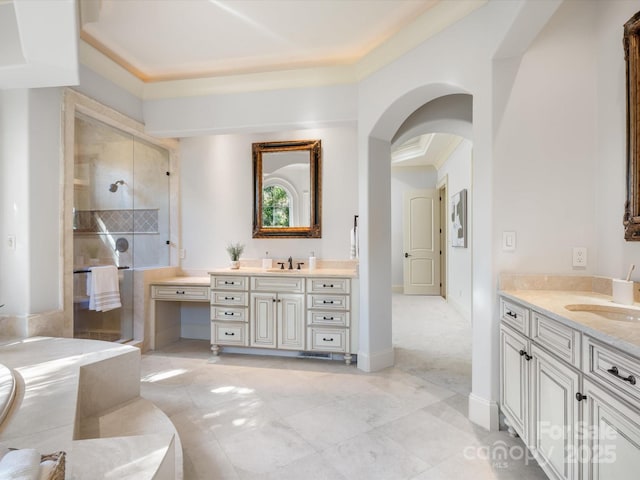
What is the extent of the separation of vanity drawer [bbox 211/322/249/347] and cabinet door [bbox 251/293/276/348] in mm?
90

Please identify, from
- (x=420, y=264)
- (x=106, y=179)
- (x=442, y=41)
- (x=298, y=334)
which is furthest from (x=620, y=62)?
(x=420, y=264)

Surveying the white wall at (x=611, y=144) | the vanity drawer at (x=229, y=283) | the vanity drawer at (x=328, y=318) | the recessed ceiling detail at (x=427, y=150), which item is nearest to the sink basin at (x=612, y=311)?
the white wall at (x=611, y=144)

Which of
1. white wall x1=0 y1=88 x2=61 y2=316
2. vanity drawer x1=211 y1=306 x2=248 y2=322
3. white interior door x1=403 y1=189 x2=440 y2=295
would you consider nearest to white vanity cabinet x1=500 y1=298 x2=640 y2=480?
vanity drawer x1=211 y1=306 x2=248 y2=322

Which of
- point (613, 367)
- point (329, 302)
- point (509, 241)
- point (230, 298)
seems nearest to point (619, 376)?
point (613, 367)

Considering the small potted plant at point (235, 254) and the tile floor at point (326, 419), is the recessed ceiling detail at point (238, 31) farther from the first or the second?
the tile floor at point (326, 419)

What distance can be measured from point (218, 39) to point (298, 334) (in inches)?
109

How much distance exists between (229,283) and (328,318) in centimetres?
110

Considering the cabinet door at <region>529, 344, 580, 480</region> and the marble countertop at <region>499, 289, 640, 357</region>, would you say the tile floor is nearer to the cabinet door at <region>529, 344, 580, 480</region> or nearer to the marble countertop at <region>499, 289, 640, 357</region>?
the cabinet door at <region>529, 344, 580, 480</region>

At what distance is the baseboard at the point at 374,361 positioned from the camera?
3059 millimetres

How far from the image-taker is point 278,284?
335 cm

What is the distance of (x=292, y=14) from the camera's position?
2475 millimetres

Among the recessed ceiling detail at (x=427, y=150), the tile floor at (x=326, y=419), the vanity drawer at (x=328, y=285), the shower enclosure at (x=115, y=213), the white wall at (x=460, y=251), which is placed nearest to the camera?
the tile floor at (x=326, y=419)

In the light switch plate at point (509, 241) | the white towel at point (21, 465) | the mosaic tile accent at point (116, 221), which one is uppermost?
the mosaic tile accent at point (116, 221)

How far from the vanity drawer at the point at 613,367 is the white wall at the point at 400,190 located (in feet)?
20.9
